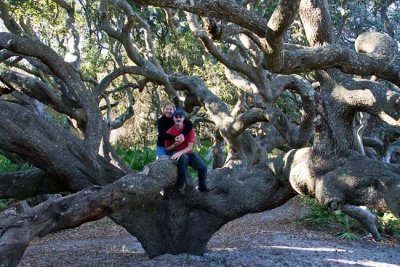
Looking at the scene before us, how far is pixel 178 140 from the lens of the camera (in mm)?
6840

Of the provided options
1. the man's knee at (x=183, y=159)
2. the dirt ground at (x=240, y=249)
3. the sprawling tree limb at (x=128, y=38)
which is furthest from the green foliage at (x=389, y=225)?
the man's knee at (x=183, y=159)

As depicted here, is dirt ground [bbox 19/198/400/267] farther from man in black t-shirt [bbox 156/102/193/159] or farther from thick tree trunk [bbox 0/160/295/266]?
man in black t-shirt [bbox 156/102/193/159]

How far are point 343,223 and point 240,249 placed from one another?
15.1ft

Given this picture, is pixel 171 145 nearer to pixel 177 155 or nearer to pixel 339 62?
pixel 177 155

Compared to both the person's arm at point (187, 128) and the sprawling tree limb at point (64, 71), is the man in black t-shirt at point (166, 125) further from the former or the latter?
the sprawling tree limb at point (64, 71)


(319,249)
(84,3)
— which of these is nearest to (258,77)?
(319,249)

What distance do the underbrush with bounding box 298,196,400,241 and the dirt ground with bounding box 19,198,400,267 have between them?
27 cm

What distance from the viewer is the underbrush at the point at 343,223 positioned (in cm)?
1185

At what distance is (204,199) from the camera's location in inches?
294

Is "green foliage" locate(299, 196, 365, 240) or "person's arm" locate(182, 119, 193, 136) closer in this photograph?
"person's arm" locate(182, 119, 193, 136)

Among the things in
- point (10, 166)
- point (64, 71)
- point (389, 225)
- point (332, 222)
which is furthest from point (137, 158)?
point (64, 71)

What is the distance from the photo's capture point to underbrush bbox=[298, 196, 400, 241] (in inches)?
467

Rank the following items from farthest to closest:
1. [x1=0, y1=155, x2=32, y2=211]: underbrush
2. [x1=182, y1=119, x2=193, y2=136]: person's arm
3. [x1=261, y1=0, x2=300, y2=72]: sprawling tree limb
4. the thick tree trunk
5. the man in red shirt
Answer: [x1=0, y1=155, x2=32, y2=211]: underbrush → [x1=182, y1=119, x2=193, y2=136]: person's arm → the man in red shirt → the thick tree trunk → [x1=261, y1=0, x2=300, y2=72]: sprawling tree limb

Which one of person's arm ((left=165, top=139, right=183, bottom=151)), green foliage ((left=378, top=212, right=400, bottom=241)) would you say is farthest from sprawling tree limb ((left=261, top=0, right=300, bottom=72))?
green foliage ((left=378, top=212, right=400, bottom=241))
